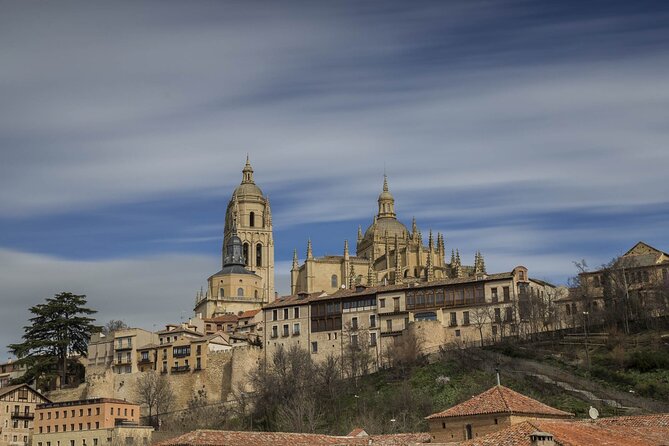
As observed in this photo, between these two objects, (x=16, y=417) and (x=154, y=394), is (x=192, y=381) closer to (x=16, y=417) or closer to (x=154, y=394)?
(x=154, y=394)

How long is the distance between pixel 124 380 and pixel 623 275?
44129 millimetres

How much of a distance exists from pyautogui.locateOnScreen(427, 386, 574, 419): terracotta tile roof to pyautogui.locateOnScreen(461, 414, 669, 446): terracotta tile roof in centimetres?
302

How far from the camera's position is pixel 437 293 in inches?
3590

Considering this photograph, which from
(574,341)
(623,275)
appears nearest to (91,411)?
(574,341)

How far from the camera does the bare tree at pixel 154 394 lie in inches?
3588

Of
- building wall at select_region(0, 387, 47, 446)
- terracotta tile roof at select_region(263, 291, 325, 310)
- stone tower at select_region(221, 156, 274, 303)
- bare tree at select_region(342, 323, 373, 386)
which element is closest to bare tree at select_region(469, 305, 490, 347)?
bare tree at select_region(342, 323, 373, 386)

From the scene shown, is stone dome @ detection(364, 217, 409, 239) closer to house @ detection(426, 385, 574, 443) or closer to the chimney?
house @ detection(426, 385, 574, 443)

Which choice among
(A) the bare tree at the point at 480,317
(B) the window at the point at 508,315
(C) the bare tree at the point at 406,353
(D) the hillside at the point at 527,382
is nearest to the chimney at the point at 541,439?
(D) the hillside at the point at 527,382

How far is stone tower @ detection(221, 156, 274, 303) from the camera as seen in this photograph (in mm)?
148125

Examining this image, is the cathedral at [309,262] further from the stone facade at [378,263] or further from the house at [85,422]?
the house at [85,422]

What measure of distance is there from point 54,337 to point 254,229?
2065 inches

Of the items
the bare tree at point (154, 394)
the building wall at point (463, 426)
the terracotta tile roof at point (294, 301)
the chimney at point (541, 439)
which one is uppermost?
the terracotta tile roof at point (294, 301)

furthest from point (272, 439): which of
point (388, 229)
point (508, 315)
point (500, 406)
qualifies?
point (388, 229)

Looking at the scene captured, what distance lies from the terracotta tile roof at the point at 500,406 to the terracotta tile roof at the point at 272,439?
2216 mm
